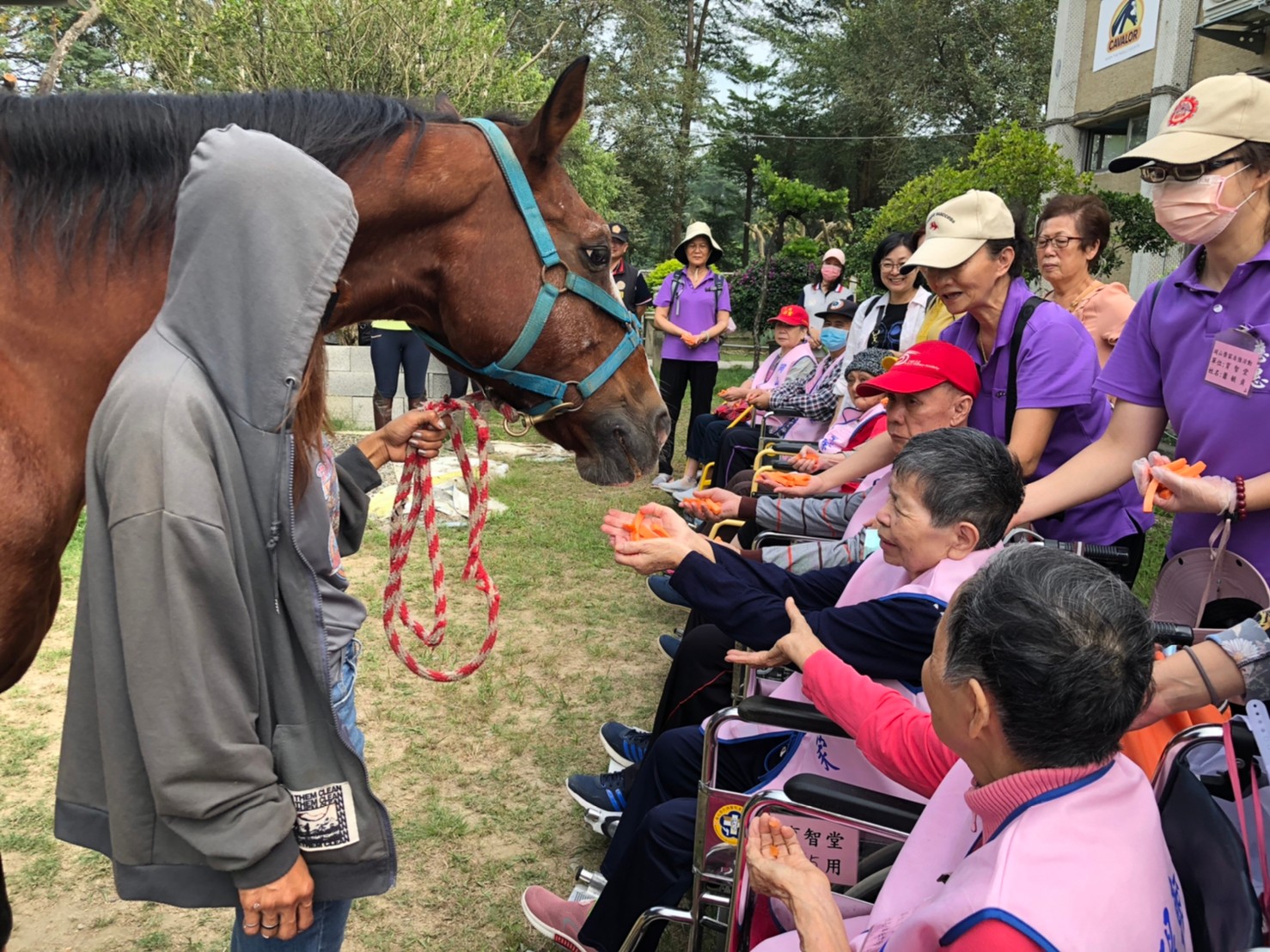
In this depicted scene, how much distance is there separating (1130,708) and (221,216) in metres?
1.38

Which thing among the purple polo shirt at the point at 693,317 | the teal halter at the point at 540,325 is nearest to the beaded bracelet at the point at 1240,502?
the teal halter at the point at 540,325

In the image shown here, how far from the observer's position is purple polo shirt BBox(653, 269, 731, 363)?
26.9 ft

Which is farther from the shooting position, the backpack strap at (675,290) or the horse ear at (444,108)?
the backpack strap at (675,290)

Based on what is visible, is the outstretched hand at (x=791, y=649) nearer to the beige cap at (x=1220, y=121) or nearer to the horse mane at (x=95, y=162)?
the beige cap at (x=1220, y=121)

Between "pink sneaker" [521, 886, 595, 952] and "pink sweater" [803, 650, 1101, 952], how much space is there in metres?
1.00

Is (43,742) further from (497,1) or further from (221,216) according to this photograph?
(497,1)

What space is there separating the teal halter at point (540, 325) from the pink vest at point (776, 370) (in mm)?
3719

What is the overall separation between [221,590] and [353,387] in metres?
8.08

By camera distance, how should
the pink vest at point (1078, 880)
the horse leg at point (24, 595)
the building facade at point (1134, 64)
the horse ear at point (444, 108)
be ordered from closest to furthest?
→ the pink vest at point (1078, 880) → the horse leg at point (24, 595) → the horse ear at point (444, 108) → the building facade at point (1134, 64)

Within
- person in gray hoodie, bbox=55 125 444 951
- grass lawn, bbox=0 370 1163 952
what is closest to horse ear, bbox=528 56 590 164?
person in gray hoodie, bbox=55 125 444 951

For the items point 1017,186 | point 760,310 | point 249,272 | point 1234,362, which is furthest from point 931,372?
point 760,310

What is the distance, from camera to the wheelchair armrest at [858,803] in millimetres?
1734

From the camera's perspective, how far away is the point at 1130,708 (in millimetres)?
1201

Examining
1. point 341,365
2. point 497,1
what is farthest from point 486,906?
point 497,1
